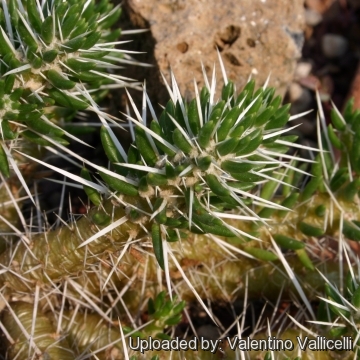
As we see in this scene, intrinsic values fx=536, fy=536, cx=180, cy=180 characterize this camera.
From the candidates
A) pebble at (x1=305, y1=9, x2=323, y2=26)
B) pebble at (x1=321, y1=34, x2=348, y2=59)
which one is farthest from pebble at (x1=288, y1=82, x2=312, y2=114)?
pebble at (x1=305, y1=9, x2=323, y2=26)

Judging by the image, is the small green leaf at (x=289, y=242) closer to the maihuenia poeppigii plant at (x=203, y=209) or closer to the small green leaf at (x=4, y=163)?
the maihuenia poeppigii plant at (x=203, y=209)

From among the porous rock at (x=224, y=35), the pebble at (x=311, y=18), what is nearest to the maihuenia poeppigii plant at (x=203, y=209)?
the porous rock at (x=224, y=35)

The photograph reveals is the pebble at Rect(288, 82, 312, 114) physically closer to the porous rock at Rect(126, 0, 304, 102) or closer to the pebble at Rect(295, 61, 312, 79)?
the pebble at Rect(295, 61, 312, 79)

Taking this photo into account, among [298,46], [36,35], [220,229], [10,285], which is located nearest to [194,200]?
[220,229]

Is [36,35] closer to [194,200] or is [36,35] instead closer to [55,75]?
[55,75]

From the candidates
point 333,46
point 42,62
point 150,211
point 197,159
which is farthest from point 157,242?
point 333,46

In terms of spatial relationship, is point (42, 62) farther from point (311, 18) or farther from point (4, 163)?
point (311, 18)
